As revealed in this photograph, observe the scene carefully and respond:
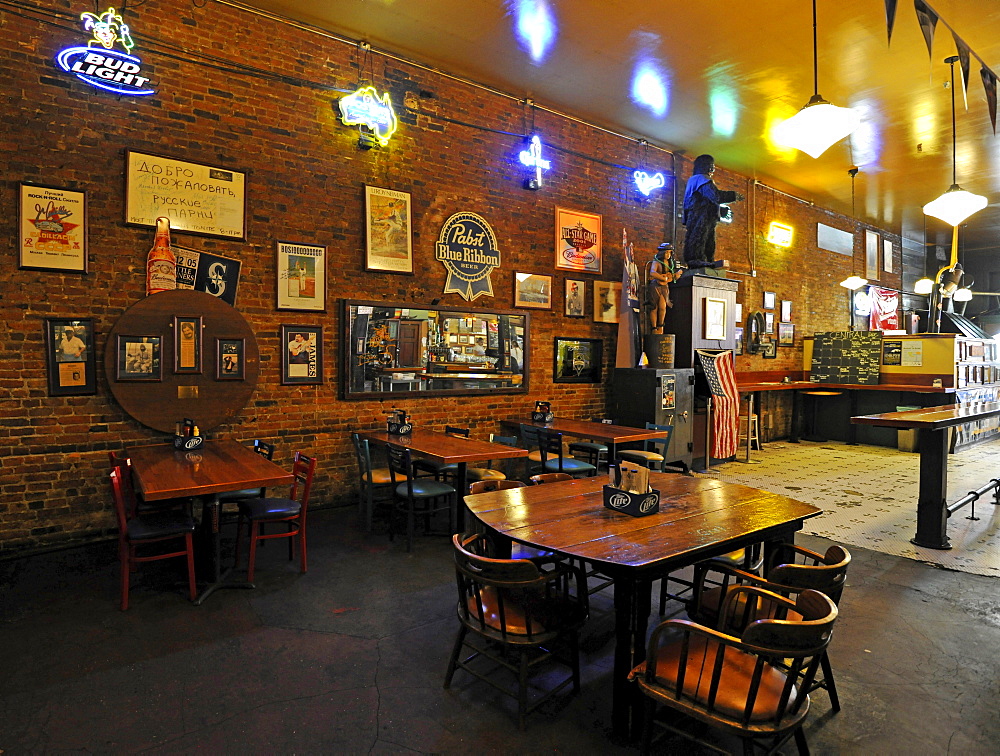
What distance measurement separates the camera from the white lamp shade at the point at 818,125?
406 cm

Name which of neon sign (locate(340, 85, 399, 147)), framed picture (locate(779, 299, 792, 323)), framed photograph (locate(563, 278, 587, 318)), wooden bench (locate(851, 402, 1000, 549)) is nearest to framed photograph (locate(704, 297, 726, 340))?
framed photograph (locate(563, 278, 587, 318))

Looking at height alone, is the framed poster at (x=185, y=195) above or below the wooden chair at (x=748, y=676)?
above

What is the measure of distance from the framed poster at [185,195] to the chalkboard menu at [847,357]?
34.7ft

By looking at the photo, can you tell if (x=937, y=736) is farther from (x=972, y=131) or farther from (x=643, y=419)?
(x=972, y=131)

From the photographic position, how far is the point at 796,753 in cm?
233

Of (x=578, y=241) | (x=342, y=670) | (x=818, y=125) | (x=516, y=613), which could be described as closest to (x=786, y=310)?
(x=578, y=241)

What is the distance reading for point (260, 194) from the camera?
538 centimetres

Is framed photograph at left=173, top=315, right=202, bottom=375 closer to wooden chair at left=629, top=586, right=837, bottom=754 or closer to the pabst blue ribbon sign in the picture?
the pabst blue ribbon sign

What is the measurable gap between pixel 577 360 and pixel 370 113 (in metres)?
3.88

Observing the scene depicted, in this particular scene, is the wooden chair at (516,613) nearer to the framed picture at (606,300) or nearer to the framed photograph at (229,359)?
the framed photograph at (229,359)

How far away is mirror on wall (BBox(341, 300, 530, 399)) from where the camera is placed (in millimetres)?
5961

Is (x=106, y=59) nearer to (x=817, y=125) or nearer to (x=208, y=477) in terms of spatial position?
(x=208, y=477)

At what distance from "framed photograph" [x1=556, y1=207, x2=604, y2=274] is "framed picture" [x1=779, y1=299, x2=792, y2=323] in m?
5.05

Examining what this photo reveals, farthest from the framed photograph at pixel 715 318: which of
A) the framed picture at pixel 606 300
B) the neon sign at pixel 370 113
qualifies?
the neon sign at pixel 370 113
